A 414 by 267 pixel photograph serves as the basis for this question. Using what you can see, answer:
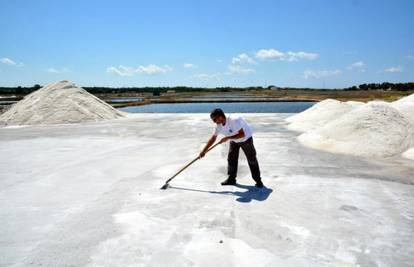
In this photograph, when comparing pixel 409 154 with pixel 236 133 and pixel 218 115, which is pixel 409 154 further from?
pixel 218 115

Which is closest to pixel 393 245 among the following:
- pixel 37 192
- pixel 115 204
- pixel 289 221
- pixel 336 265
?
pixel 336 265

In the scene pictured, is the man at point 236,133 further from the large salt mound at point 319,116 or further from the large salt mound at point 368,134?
the large salt mound at point 319,116

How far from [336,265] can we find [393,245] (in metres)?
0.64

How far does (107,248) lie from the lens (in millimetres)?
2787

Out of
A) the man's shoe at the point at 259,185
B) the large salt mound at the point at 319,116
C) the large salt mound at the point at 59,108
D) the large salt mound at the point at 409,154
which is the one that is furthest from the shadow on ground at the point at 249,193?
the large salt mound at the point at 59,108

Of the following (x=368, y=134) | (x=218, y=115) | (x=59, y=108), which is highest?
(x=218, y=115)

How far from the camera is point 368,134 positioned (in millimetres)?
6895

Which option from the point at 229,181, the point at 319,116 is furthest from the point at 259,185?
the point at 319,116

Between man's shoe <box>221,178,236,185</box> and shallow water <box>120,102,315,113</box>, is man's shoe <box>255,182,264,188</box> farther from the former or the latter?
shallow water <box>120,102,315,113</box>

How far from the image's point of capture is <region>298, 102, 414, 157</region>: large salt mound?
21.3 ft

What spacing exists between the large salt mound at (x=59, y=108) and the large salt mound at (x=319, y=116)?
7.93 meters

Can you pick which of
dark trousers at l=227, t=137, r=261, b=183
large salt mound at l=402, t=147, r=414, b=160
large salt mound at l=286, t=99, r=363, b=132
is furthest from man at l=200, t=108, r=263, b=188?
large salt mound at l=286, t=99, r=363, b=132

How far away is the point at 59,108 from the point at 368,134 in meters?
11.5

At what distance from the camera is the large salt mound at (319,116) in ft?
34.6
